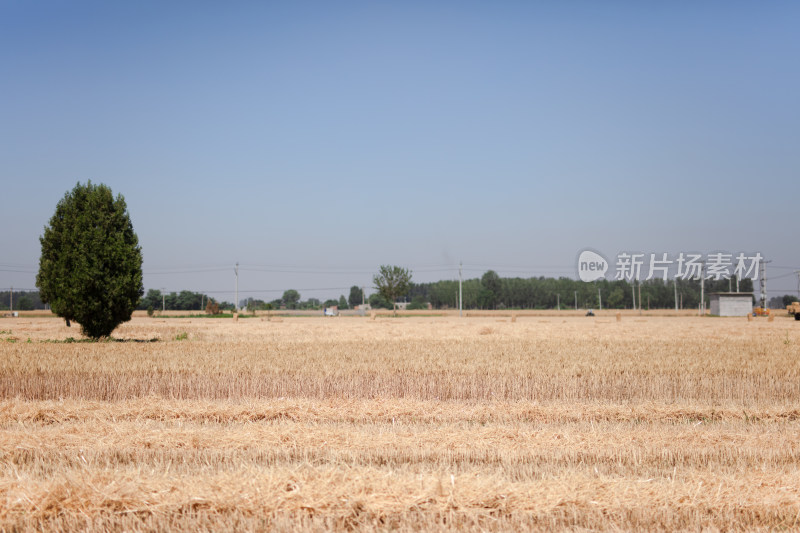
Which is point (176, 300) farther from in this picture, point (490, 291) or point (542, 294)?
point (542, 294)

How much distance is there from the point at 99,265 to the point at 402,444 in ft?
74.6

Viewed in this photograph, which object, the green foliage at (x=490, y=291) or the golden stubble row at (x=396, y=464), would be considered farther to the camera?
the green foliage at (x=490, y=291)

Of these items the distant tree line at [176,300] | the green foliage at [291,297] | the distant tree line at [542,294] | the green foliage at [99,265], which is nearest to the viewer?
the green foliage at [99,265]

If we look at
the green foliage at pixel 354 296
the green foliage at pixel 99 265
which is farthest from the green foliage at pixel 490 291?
the green foliage at pixel 99 265

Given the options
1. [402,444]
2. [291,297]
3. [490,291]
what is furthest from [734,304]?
[291,297]

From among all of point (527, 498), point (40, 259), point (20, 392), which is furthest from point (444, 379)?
point (40, 259)

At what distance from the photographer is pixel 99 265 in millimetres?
25938

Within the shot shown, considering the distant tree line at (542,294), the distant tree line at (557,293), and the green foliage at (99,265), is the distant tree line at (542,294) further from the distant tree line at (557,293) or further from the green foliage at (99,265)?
the green foliage at (99,265)

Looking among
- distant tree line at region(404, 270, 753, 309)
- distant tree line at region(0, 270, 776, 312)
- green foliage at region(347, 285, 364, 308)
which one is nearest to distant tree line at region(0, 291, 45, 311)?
distant tree line at region(0, 270, 776, 312)

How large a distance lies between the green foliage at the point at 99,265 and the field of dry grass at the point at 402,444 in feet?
31.1

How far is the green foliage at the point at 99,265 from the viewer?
84.7ft

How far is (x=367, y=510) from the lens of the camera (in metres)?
5.36

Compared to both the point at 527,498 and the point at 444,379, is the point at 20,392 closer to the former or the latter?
the point at 444,379

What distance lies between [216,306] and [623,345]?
227 ft
